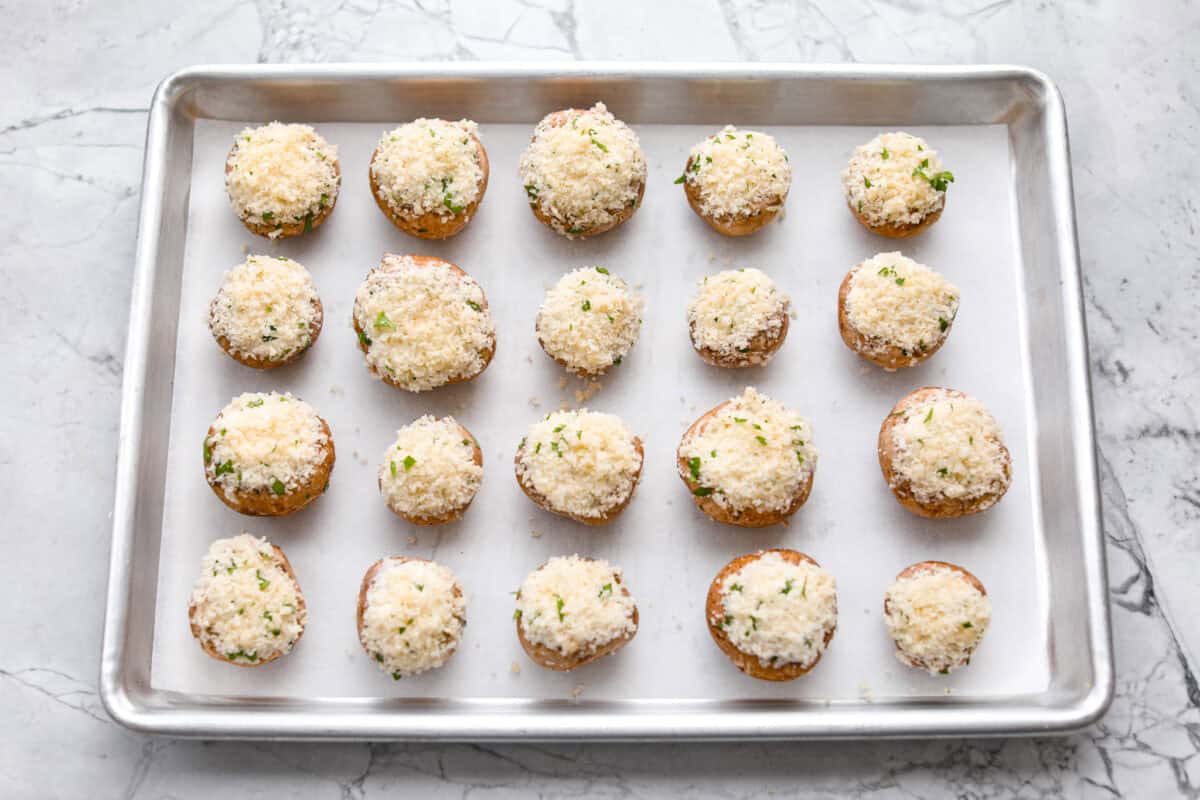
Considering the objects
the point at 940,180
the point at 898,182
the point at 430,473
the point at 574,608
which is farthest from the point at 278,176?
the point at 940,180

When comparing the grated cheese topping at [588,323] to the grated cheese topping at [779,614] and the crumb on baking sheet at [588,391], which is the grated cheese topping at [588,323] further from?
the grated cheese topping at [779,614]

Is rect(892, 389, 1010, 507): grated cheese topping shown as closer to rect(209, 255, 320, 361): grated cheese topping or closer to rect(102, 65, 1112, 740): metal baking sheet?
rect(102, 65, 1112, 740): metal baking sheet

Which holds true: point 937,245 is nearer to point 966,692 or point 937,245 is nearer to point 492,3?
point 966,692

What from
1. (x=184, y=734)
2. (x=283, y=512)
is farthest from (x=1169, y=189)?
(x=184, y=734)

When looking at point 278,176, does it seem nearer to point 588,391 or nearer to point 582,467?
point 588,391

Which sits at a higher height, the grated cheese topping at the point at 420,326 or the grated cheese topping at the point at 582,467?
the grated cheese topping at the point at 420,326

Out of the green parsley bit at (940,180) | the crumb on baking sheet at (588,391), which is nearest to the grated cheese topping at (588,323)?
the crumb on baking sheet at (588,391)
